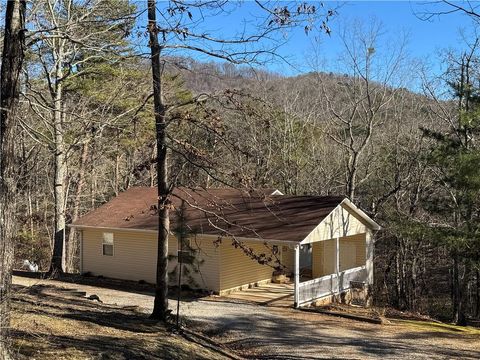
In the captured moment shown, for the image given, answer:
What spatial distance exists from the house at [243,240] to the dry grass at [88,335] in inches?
193

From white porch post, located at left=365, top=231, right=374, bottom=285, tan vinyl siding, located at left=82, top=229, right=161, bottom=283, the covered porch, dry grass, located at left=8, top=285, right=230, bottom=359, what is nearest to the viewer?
dry grass, located at left=8, top=285, right=230, bottom=359

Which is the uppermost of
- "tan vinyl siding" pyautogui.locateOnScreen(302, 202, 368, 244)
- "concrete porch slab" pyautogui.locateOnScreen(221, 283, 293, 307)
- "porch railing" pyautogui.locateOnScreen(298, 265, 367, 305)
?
"tan vinyl siding" pyautogui.locateOnScreen(302, 202, 368, 244)

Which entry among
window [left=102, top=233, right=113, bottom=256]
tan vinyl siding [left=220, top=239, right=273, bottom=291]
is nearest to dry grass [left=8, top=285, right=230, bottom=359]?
tan vinyl siding [left=220, top=239, right=273, bottom=291]

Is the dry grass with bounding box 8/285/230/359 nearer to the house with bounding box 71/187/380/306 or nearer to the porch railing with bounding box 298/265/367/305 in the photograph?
the house with bounding box 71/187/380/306

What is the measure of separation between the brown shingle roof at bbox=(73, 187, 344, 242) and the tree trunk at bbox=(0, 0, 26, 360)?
8.88m

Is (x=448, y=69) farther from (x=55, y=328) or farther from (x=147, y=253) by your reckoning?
(x=55, y=328)

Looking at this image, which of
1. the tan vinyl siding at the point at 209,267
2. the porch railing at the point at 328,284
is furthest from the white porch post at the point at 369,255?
the tan vinyl siding at the point at 209,267

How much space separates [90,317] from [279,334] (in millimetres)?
4520

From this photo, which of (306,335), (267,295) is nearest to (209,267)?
(267,295)

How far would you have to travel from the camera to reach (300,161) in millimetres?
32438

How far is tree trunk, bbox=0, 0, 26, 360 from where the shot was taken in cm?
574

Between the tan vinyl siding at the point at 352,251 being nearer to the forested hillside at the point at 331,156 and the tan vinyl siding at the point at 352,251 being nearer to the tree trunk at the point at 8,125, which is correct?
the forested hillside at the point at 331,156

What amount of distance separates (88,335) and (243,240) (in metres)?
8.69

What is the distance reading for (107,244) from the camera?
68.1 ft
